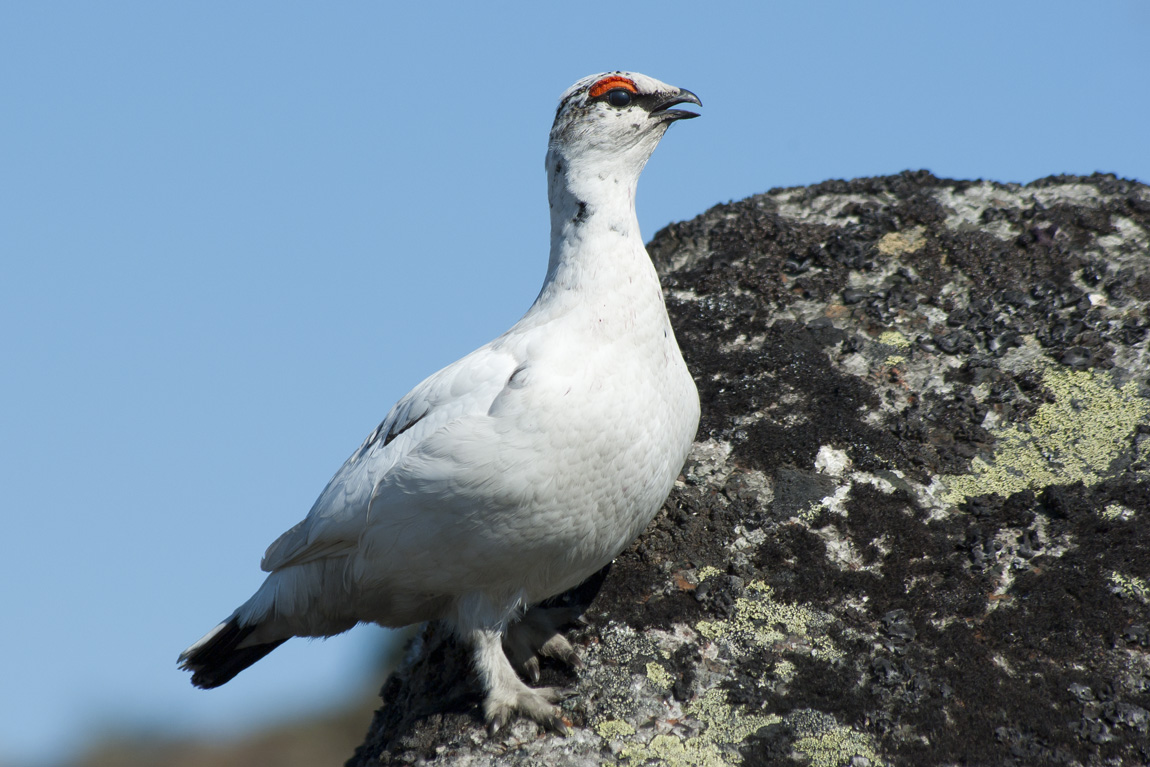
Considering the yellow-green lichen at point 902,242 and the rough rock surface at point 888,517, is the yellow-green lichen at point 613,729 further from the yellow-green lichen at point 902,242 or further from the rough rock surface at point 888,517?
the yellow-green lichen at point 902,242

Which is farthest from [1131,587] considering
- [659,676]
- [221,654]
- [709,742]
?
[221,654]

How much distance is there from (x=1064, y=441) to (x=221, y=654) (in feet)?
13.3

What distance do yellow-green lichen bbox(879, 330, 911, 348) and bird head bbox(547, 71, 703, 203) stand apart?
59.8 inches

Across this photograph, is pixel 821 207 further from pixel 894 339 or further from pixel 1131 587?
pixel 1131 587

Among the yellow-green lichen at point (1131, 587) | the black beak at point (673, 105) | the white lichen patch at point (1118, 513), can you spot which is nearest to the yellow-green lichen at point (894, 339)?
the white lichen patch at point (1118, 513)

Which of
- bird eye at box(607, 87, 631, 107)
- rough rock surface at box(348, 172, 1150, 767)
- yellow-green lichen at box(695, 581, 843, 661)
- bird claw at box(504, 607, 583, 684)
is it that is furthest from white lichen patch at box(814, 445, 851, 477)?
bird eye at box(607, 87, 631, 107)

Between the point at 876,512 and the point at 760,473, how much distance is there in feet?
1.86

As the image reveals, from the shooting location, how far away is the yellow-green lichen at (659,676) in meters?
3.88

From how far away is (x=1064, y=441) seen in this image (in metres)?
4.48

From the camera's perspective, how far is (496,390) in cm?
402

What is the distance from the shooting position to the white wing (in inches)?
161

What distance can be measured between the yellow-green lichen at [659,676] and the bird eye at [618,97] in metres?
2.41

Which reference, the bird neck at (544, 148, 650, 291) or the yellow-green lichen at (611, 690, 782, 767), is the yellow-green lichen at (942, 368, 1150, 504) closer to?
the yellow-green lichen at (611, 690, 782, 767)

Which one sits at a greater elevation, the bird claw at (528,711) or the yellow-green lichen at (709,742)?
the bird claw at (528,711)
